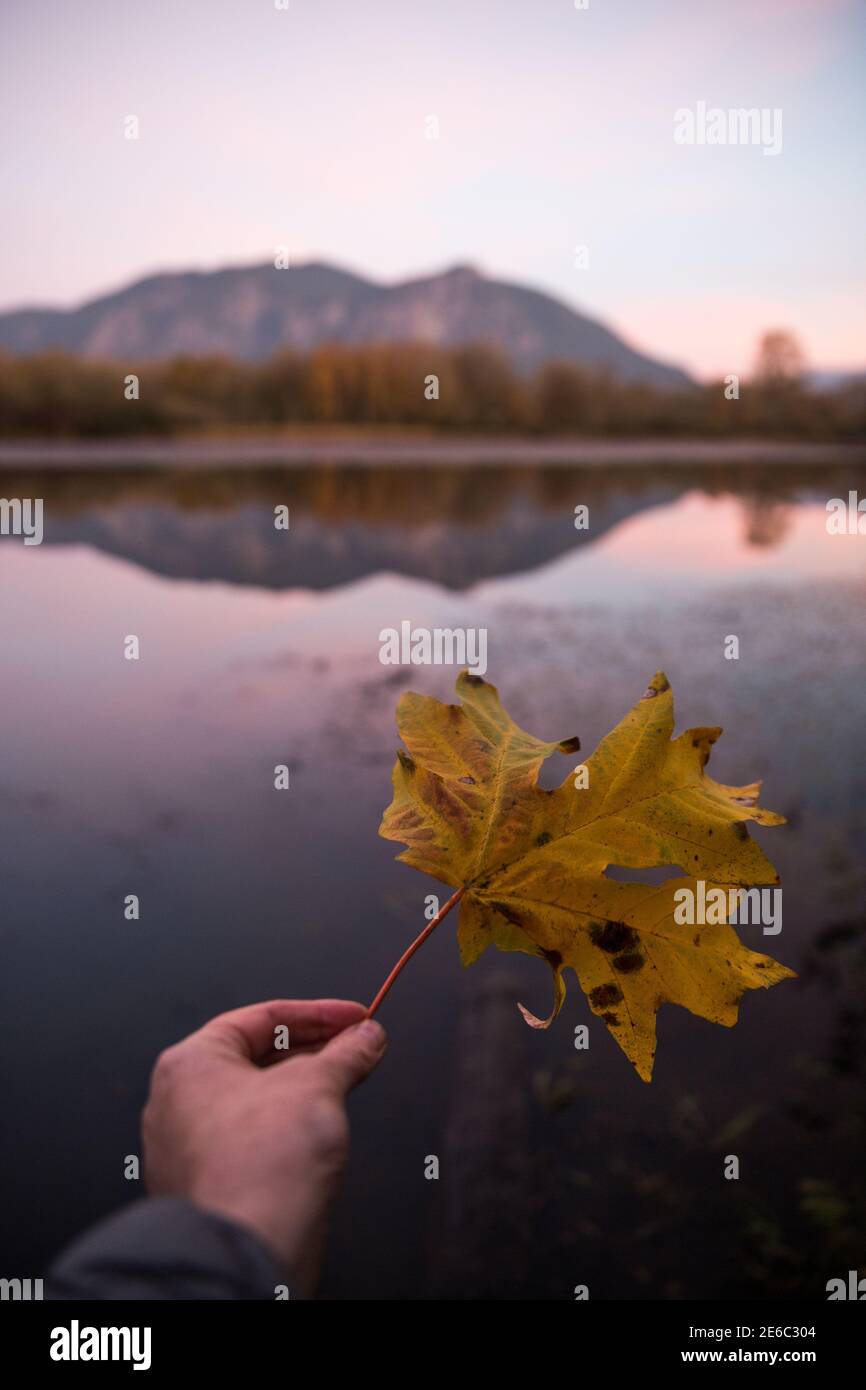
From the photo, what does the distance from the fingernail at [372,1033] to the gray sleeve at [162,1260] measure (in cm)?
30

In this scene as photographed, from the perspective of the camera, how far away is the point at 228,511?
34500 millimetres

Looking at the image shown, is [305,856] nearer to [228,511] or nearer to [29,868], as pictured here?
[29,868]

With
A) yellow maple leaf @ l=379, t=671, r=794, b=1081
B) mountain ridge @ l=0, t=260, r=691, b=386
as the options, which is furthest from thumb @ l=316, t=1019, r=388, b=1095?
mountain ridge @ l=0, t=260, r=691, b=386

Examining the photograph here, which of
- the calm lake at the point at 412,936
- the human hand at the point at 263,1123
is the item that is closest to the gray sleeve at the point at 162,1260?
the human hand at the point at 263,1123

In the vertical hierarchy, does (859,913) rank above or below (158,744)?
below

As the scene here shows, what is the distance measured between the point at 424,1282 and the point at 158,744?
25.9 feet

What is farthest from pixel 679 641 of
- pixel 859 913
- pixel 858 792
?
pixel 859 913

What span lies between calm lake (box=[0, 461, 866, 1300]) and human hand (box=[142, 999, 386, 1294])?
453 centimetres

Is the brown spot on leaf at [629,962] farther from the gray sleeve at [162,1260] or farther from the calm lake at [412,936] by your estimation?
the calm lake at [412,936]

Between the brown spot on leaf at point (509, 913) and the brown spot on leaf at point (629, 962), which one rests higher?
the brown spot on leaf at point (509, 913)

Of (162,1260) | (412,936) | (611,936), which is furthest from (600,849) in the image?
(412,936)

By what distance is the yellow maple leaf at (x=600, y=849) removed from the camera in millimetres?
982

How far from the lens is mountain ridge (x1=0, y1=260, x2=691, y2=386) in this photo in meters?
85.7

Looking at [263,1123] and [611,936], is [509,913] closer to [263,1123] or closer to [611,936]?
[611,936]
